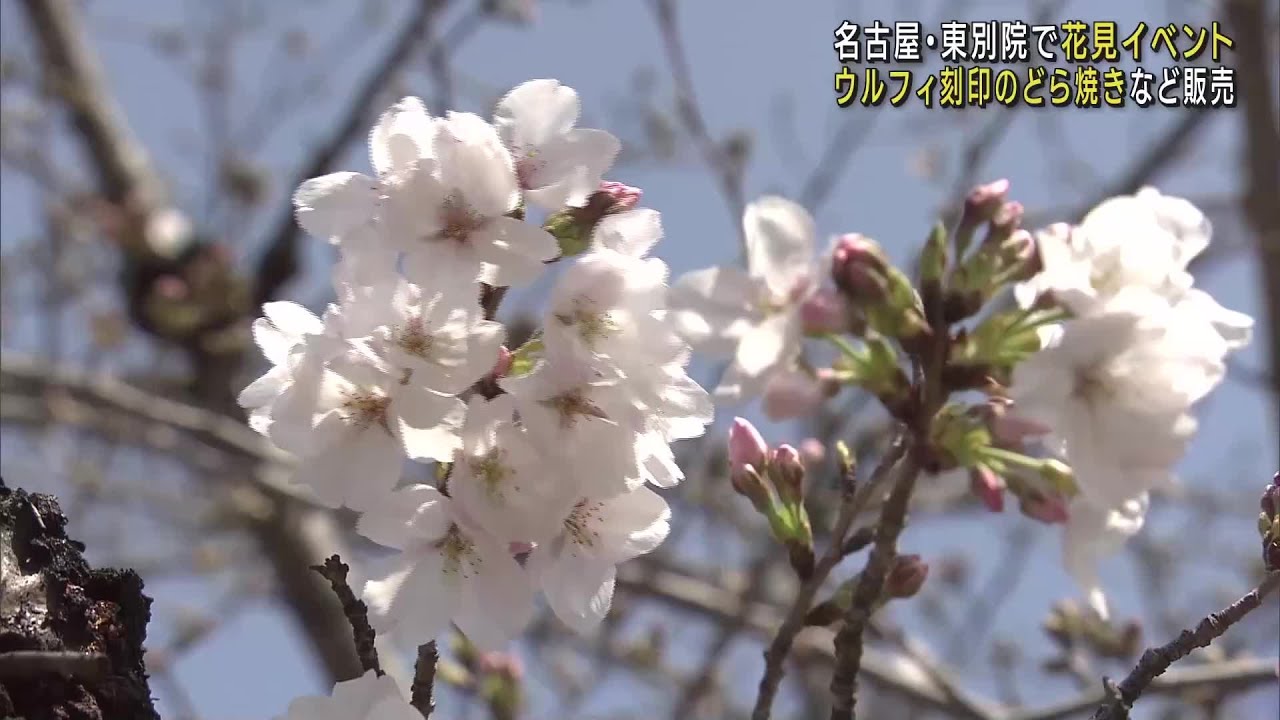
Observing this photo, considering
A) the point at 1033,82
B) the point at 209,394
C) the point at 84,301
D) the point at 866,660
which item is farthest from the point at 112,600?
the point at 84,301

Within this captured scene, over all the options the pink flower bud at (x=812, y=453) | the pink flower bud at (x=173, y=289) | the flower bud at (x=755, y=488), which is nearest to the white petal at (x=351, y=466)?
the flower bud at (x=755, y=488)

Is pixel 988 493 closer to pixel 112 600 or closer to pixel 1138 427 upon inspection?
pixel 1138 427

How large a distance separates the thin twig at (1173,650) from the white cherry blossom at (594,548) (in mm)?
375

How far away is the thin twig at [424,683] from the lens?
0.89 metres

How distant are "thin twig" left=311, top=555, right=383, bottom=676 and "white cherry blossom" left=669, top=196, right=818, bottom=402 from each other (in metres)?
0.60

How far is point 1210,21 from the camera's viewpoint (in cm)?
319

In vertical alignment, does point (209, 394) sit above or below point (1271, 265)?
below

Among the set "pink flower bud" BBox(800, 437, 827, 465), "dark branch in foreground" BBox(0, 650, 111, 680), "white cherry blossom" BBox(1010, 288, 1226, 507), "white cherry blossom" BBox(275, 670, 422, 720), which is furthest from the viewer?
"pink flower bud" BBox(800, 437, 827, 465)

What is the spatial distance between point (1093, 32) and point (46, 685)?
2851mm

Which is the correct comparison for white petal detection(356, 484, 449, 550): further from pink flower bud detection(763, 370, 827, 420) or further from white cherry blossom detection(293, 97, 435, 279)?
pink flower bud detection(763, 370, 827, 420)

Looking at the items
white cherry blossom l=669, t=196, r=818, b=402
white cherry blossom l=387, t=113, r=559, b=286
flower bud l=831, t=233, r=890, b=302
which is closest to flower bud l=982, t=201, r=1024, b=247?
flower bud l=831, t=233, r=890, b=302

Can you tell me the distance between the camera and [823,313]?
1.33 meters

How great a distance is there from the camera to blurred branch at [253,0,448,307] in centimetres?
403

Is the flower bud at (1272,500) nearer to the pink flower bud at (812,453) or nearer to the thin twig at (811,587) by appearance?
the thin twig at (811,587)
